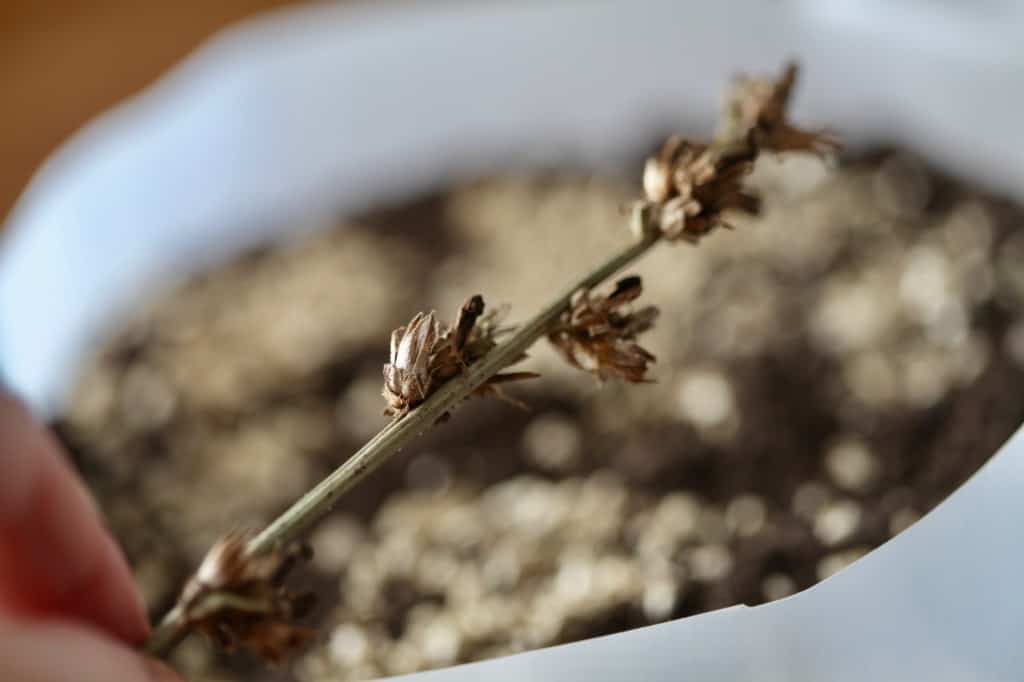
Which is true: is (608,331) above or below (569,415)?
above

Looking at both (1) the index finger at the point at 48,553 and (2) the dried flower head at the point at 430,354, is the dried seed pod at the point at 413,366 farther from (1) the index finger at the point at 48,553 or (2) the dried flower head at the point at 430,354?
(1) the index finger at the point at 48,553

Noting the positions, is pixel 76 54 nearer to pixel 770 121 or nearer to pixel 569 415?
pixel 569 415

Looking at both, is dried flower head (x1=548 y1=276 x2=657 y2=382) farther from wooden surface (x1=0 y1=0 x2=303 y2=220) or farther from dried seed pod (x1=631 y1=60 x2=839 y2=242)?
wooden surface (x1=0 y1=0 x2=303 y2=220)

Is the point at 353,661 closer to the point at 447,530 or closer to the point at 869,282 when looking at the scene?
the point at 447,530

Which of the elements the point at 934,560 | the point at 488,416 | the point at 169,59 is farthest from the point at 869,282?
the point at 169,59

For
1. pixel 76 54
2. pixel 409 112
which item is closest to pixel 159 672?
pixel 409 112

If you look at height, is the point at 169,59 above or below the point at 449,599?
above
